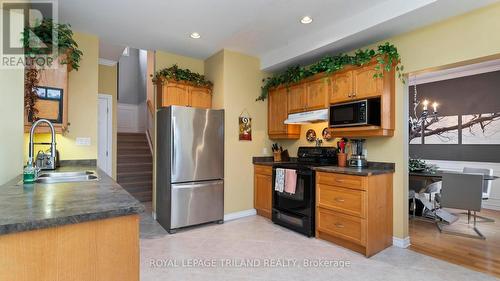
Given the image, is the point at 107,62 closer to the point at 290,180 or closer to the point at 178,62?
the point at 178,62

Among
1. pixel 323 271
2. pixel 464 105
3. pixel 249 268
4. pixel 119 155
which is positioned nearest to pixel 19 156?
pixel 249 268

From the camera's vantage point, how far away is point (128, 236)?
112 centimetres

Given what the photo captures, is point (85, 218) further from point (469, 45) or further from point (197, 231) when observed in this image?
point (469, 45)

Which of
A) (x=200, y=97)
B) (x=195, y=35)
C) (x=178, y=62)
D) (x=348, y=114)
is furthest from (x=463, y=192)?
(x=178, y=62)

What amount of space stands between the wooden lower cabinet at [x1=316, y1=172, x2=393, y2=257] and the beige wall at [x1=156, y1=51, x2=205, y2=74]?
2.77 metres

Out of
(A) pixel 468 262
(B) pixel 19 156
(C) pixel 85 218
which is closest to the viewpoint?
(C) pixel 85 218

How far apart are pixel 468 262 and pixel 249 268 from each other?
2.25 m

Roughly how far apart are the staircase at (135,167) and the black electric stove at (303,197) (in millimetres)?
3059

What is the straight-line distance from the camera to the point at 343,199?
9.56 feet

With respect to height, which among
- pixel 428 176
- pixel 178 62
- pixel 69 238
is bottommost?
pixel 428 176

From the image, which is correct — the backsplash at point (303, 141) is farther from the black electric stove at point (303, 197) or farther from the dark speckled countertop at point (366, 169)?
the dark speckled countertop at point (366, 169)

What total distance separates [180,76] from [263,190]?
7.36 ft

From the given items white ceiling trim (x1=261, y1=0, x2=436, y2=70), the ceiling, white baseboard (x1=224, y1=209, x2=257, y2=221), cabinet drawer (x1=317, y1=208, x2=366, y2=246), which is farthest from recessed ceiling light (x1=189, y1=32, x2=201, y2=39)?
cabinet drawer (x1=317, y1=208, x2=366, y2=246)

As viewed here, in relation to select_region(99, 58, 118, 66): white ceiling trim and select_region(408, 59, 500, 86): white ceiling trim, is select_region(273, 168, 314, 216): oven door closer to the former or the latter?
select_region(408, 59, 500, 86): white ceiling trim
